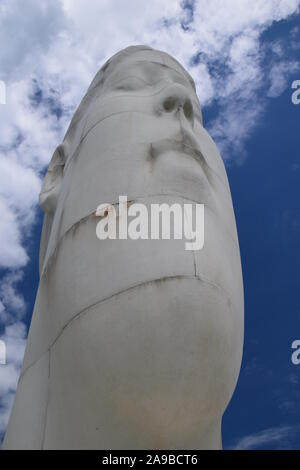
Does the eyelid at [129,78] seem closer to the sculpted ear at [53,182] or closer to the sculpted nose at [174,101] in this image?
the sculpted nose at [174,101]

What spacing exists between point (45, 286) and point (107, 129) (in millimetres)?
1471

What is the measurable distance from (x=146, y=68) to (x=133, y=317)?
10.9 feet

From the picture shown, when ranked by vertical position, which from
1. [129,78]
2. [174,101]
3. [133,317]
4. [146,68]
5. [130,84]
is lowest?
[133,317]

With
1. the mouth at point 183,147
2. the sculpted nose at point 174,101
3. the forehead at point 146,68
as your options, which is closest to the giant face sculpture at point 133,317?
the mouth at point 183,147

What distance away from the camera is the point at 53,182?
5945 millimetres

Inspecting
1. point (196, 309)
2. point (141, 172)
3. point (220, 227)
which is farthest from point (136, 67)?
point (196, 309)

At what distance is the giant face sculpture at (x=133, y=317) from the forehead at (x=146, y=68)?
1.08 metres

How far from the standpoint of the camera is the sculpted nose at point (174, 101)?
4.98 meters

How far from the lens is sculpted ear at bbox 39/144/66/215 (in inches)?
224

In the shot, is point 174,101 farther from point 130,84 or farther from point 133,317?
point 133,317

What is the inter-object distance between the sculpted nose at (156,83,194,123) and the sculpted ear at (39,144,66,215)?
143cm

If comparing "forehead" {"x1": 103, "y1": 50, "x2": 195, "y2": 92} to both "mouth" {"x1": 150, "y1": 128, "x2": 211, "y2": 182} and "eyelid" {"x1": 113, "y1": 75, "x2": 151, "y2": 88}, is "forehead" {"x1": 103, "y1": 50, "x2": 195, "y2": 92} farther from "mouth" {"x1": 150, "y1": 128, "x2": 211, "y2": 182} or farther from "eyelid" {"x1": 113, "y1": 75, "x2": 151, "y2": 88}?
"mouth" {"x1": 150, "y1": 128, "x2": 211, "y2": 182}

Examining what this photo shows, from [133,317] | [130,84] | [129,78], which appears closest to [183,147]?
[130,84]

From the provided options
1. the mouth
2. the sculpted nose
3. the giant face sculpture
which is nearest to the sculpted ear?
the giant face sculpture
